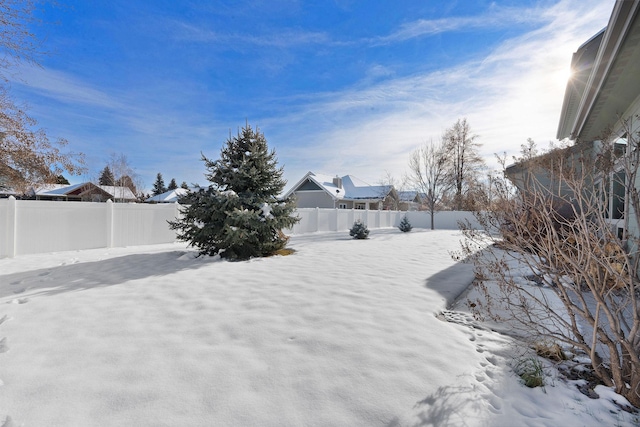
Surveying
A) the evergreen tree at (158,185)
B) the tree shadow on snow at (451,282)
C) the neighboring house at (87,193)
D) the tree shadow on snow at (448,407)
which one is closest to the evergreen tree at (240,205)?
the tree shadow on snow at (451,282)

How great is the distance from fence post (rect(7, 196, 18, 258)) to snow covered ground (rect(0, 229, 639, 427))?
4.16m

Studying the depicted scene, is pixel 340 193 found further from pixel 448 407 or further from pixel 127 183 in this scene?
pixel 448 407

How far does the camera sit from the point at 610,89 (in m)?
4.70

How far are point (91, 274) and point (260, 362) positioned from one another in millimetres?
5072

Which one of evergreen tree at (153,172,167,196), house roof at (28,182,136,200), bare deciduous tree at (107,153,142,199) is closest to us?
bare deciduous tree at (107,153,142,199)

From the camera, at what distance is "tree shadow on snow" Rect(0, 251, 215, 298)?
4691 mm

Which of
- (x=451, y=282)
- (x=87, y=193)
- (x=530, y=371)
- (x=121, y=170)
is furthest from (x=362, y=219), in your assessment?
(x=87, y=193)

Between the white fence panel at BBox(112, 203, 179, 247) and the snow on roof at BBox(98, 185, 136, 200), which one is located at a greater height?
the snow on roof at BBox(98, 185, 136, 200)

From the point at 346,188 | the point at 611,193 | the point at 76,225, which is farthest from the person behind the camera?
the point at 346,188

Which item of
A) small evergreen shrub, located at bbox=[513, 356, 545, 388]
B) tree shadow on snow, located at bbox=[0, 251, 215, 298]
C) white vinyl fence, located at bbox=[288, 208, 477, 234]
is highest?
white vinyl fence, located at bbox=[288, 208, 477, 234]

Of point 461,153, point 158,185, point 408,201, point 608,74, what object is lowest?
point 608,74

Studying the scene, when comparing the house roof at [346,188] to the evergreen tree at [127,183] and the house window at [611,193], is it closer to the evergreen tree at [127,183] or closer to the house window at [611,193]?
the evergreen tree at [127,183]

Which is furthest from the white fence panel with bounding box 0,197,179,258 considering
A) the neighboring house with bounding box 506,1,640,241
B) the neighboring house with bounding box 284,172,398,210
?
the neighboring house with bounding box 284,172,398,210

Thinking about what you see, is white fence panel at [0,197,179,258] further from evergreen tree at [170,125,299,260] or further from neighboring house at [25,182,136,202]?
neighboring house at [25,182,136,202]
